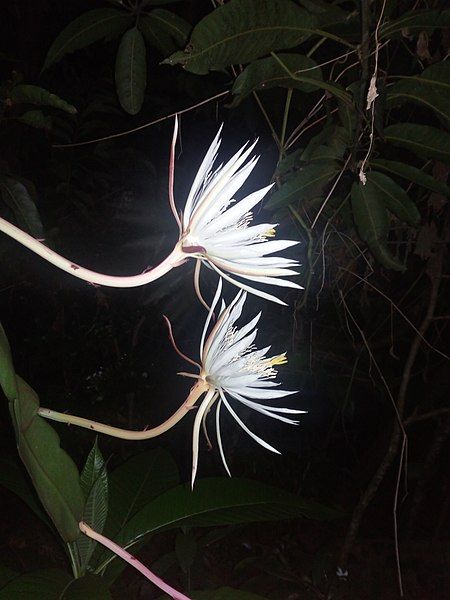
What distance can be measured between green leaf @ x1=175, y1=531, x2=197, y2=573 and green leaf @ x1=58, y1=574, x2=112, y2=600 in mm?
699

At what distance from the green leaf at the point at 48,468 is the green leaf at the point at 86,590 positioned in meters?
0.32

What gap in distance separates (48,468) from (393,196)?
0.59 m

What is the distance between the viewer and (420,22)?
0.67m

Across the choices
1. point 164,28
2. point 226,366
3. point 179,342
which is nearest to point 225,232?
point 226,366

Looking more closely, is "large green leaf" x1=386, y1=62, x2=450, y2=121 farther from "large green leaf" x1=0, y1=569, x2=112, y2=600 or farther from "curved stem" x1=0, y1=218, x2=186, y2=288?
"large green leaf" x1=0, y1=569, x2=112, y2=600

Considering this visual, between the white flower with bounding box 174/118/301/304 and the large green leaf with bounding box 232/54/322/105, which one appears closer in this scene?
the white flower with bounding box 174/118/301/304

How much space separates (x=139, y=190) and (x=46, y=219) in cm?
34

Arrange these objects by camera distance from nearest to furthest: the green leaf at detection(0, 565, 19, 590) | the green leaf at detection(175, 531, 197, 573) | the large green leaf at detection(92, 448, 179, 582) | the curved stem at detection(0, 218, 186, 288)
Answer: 1. the curved stem at detection(0, 218, 186, 288)
2. the green leaf at detection(0, 565, 19, 590)
3. the large green leaf at detection(92, 448, 179, 582)
4. the green leaf at detection(175, 531, 197, 573)

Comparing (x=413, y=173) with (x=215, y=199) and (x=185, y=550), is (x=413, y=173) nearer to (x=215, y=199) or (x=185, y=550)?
(x=215, y=199)

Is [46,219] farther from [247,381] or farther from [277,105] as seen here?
[247,381]

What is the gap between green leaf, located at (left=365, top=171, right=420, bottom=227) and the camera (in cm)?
83

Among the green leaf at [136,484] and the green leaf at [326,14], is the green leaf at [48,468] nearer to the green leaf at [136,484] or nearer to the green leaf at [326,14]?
the green leaf at [326,14]

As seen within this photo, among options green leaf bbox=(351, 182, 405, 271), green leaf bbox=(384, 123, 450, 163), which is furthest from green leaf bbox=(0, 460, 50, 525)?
green leaf bbox=(384, 123, 450, 163)

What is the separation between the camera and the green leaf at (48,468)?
0.43 meters
